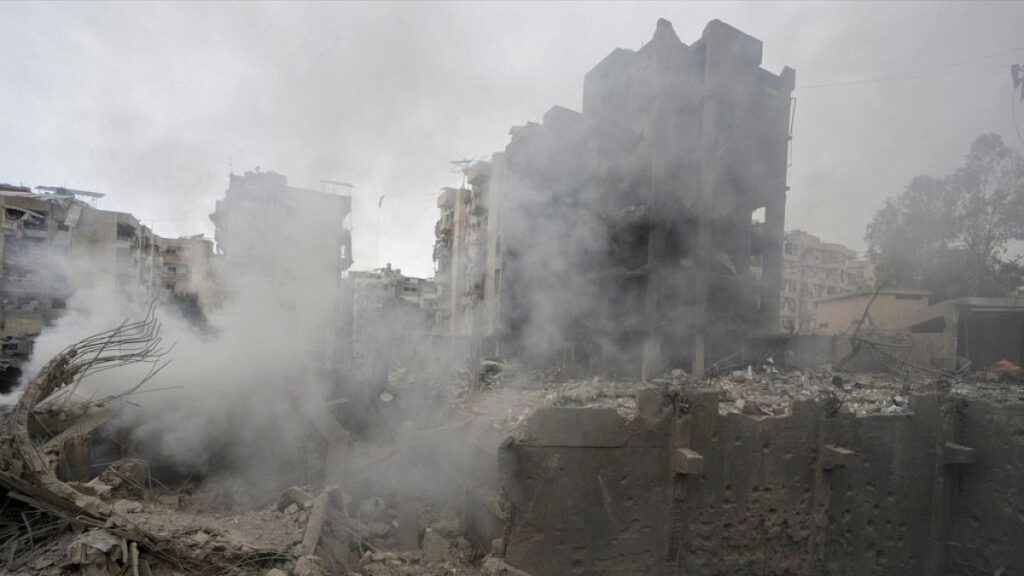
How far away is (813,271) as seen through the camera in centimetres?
3769

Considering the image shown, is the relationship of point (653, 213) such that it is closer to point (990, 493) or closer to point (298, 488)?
point (990, 493)

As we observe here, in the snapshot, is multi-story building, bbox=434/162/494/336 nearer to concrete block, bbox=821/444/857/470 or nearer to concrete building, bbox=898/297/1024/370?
concrete building, bbox=898/297/1024/370

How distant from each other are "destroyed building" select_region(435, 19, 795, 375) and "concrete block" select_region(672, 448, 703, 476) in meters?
5.33

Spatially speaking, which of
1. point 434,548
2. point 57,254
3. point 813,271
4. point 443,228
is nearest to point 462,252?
point 443,228

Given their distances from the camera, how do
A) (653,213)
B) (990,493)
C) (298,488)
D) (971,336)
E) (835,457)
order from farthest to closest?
(971,336), (653,213), (298,488), (990,493), (835,457)

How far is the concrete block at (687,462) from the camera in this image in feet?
14.3

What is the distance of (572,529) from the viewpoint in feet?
14.4

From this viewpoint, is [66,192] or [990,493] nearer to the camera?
[990,493]

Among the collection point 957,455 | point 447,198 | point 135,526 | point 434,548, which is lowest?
point 434,548

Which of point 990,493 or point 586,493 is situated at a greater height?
point 586,493

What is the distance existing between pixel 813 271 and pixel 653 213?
111ft

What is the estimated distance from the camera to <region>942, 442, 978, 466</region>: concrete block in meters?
5.29

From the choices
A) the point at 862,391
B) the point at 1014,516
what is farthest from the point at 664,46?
the point at 1014,516

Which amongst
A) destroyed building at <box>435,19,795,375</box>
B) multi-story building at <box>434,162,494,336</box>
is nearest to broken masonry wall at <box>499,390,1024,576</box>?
destroyed building at <box>435,19,795,375</box>
